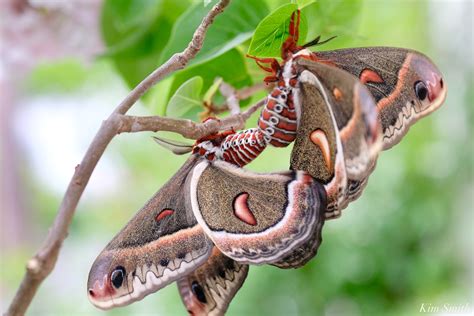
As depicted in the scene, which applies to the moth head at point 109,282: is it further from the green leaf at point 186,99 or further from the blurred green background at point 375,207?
the blurred green background at point 375,207

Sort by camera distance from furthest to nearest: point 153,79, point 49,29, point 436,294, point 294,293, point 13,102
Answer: point 13,102, point 294,293, point 436,294, point 49,29, point 153,79

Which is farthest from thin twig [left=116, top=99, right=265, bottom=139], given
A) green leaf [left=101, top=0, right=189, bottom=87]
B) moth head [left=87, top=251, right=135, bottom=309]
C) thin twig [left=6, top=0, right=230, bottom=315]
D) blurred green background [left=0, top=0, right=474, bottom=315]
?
blurred green background [left=0, top=0, right=474, bottom=315]

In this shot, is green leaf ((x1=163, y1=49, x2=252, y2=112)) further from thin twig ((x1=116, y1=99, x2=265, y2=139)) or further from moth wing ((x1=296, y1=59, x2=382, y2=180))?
moth wing ((x1=296, y1=59, x2=382, y2=180))

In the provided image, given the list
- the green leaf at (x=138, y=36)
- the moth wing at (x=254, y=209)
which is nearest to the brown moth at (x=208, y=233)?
the moth wing at (x=254, y=209)

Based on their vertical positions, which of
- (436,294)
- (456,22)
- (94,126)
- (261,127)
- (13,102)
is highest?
(261,127)

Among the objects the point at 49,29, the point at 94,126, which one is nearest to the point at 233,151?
the point at 49,29

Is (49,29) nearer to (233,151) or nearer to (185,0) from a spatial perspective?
(185,0)
